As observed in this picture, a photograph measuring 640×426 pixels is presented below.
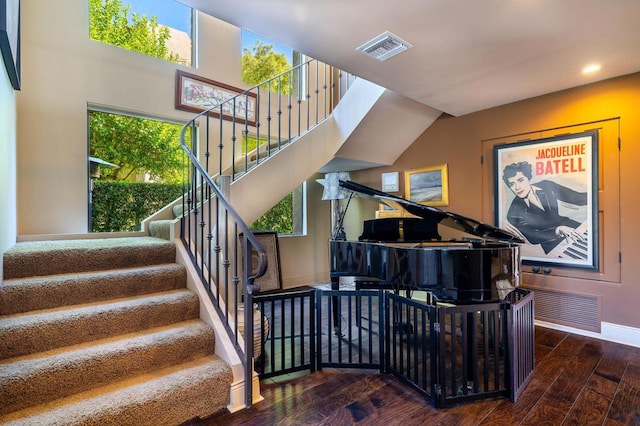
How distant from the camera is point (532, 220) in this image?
348 centimetres

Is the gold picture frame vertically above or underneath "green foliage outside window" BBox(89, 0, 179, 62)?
underneath

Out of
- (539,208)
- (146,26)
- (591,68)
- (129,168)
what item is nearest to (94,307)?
(129,168)

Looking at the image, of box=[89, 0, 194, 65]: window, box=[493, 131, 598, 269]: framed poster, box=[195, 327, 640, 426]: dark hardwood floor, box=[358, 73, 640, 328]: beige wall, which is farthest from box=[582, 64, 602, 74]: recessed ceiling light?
box=[89, 0, 194, 65]: window

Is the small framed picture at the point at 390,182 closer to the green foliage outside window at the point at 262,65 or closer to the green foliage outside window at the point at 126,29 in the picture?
the green foliage outside window at the point at 262,65

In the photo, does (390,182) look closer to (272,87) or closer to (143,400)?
(272,87)

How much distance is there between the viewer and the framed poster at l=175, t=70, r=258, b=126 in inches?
155

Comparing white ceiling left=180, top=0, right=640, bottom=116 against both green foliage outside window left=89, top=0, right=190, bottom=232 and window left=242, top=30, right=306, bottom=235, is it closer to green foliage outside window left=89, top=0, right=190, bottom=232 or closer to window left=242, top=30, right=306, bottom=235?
green foliage outside window left=89, top=0, right=190, bottom=232

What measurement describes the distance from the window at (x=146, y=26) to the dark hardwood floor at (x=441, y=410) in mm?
3988

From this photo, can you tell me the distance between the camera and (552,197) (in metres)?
3.33

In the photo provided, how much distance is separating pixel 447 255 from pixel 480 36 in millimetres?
1599

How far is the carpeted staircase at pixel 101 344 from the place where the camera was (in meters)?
1.55

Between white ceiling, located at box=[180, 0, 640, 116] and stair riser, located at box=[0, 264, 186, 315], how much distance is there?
1.87m

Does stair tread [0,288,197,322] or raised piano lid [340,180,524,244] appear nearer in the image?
stair tread [0,288,197,322]

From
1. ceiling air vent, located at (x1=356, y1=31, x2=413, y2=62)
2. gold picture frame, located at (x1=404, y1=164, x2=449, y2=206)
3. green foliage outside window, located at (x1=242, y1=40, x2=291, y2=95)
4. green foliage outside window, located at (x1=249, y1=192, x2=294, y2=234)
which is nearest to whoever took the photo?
ceiling air vent, located at (x1=356, y1=31, x2=413, y2=62)
